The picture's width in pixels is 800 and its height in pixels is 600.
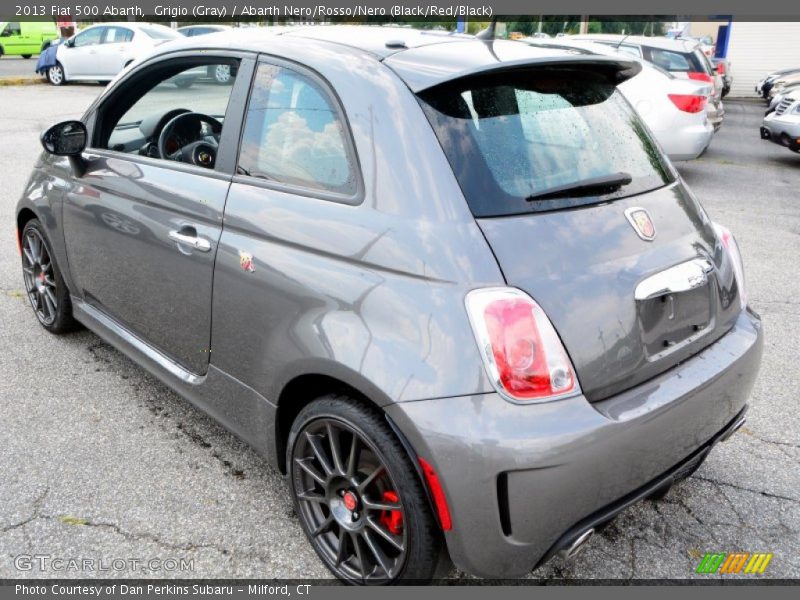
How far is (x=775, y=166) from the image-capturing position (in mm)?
11305

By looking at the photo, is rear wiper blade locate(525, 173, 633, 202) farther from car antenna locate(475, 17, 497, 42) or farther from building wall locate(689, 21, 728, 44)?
building wall locate(689, 21, 728, 44)

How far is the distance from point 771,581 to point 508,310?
1.46m

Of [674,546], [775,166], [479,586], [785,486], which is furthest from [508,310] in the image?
[775,166]

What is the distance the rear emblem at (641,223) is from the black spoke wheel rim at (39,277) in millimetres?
3208

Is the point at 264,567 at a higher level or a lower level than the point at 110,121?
lower

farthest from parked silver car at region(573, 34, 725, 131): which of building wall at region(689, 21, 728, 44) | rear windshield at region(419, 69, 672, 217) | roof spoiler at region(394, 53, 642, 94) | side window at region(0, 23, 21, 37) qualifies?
side window at region(0, 23, 21, 37)

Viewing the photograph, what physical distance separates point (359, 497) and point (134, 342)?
5.16 ft

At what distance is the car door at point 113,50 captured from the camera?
56.2 feet

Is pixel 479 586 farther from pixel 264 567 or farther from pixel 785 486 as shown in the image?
pixel 785 486

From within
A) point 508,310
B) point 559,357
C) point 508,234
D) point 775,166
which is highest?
point 508,234

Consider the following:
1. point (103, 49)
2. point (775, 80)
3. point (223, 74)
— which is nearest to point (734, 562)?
point (223, 74)

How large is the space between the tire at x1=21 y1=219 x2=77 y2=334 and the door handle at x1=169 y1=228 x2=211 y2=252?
1518mm

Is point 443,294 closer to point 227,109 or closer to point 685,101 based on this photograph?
point 227,109

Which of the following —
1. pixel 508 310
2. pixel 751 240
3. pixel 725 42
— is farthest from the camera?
pixel 725 42
